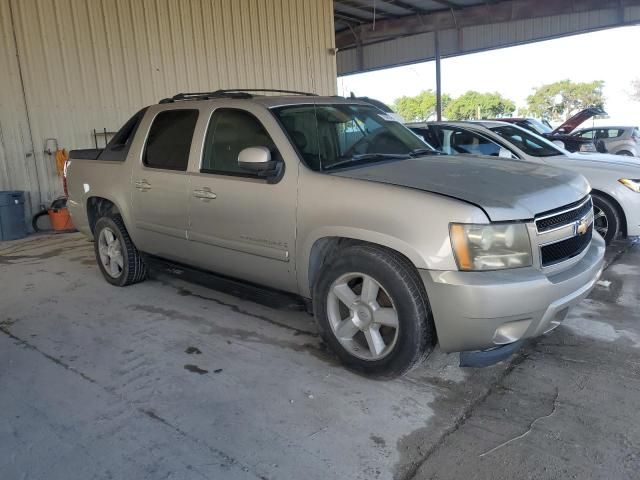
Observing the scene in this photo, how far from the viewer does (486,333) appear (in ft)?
9.12

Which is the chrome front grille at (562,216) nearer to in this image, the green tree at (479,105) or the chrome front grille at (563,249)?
the chrome front grille at (563,249)

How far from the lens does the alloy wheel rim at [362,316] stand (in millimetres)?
3074

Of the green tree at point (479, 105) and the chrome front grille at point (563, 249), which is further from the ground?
the green tree at point (479, 105)

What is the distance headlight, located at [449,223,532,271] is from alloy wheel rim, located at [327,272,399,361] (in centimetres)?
51

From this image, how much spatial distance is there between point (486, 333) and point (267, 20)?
11211mm

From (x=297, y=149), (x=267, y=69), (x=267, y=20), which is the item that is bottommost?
(x=297, y=149)

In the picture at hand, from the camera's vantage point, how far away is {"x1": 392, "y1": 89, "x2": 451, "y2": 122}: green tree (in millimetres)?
47812

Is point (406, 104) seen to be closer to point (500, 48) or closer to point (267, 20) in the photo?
point (500, 48)

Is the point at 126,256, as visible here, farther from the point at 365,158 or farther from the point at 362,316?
the point at 362,316

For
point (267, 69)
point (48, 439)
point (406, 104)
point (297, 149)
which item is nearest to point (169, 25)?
point (267, 69)

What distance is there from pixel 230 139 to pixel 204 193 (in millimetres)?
460

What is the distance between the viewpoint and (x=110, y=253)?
17.3ft

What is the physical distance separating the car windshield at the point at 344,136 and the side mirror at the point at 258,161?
21cm

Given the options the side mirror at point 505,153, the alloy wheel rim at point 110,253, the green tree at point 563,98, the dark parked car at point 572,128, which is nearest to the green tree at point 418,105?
the green tree at point 563,98
